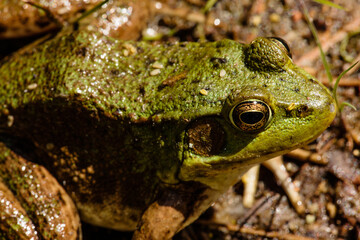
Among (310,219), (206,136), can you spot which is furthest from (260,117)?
(310,219)

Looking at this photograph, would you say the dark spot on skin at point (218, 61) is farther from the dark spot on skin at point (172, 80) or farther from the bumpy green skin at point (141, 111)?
the dark spot on skin at point (172, 80)

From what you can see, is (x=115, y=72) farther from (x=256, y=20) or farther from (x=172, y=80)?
(x=256, y=20)

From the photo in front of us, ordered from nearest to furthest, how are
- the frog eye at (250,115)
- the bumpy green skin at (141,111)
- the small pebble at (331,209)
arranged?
1. the frog eye at (250,115)
2. the bumpy green skin at (141,111)
3. the small pebble at (331,209)

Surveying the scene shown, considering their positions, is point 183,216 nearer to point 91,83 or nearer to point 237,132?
point 237,132

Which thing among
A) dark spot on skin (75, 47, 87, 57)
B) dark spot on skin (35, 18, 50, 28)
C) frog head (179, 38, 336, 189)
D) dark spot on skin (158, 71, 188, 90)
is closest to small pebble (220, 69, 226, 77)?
frog head (179, 38, 336, 189)

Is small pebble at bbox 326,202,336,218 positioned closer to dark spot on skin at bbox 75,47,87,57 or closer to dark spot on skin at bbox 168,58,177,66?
dark spot on skin at bbox 168,58,177,66

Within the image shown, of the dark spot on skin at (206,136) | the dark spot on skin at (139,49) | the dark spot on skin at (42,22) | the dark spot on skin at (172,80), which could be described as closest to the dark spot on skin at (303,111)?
the dark spot on skin at (206,136)
